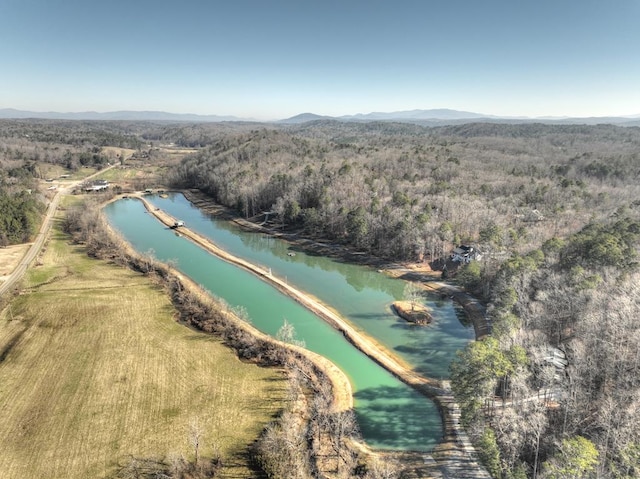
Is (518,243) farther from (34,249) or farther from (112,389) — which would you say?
(34,249)

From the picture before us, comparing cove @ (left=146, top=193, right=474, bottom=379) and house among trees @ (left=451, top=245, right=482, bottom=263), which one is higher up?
house among trees @ (left=451, top=245, right=482, bottom=263)

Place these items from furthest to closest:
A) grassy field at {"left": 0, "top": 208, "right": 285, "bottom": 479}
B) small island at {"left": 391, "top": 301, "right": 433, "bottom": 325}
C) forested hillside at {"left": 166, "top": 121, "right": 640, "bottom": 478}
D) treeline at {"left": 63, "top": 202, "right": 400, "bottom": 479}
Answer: small island at {"left": 391, "top": 301, "right": 433, "bottom": 325} < grassy field at {"left": 0, "top": 208, "right": 285, "bottom": 479} < treeline at {"left": 63, "top": 202, "right": 400, "bottom": 479} < forested hillside at {"left": 166, "top": 121, "right": 640, "bottom": 478}

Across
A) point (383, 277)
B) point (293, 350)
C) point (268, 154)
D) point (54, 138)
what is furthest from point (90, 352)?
point (54, 138)

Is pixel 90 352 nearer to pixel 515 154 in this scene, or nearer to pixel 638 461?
pixel 638 461

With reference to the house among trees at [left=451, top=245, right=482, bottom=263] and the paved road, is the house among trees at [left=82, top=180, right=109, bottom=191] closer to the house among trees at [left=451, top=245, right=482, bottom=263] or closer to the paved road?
the paved road

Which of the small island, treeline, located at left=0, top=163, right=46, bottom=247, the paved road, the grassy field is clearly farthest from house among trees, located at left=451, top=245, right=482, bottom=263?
treeline, located at left=0, top=163, right=46, bottom=247

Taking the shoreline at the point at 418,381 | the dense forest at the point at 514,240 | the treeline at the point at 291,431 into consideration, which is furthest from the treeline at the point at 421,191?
the treeline at the point at 291,431
